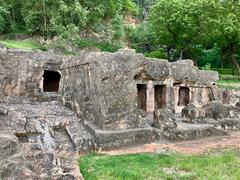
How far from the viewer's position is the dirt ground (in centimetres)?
1248

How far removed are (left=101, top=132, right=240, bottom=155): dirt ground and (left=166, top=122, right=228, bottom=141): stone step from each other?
0.29 metres

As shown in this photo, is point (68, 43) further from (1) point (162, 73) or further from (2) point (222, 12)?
(1) point (162, 73)

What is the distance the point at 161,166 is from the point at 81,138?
9.97 ft

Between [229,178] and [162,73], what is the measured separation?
28.1 ft

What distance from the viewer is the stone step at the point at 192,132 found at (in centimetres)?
1410

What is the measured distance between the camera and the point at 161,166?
34.8 feet

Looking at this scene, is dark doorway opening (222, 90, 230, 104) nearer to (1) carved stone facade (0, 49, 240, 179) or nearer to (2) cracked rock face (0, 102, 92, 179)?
(1) carved stone facade (0, 49, 240, 179)

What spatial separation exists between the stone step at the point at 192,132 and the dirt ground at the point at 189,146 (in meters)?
0.29

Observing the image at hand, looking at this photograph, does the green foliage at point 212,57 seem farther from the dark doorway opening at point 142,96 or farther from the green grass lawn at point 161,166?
the green grass lawn at point 161,166

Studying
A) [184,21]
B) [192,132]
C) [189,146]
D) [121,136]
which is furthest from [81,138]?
[184,21]

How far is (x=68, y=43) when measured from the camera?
35.4 meters

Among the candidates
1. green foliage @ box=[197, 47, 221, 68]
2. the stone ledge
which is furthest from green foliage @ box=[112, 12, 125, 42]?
the stone ledge

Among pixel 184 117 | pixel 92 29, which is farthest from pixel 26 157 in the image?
pixel 92 29

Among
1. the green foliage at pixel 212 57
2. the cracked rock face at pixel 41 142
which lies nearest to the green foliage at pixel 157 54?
the green foliage at pixel 212 57
